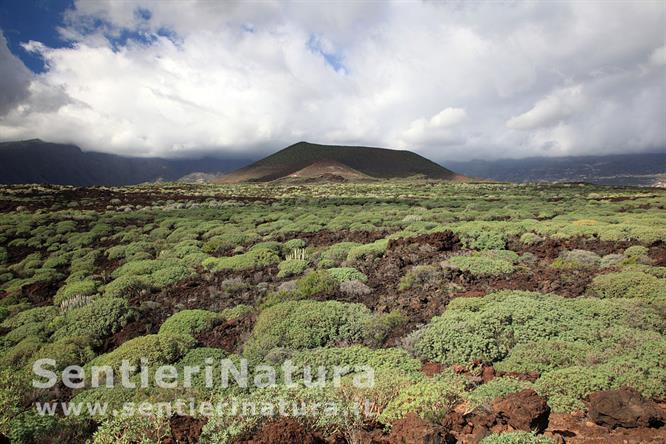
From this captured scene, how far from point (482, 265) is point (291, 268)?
597cm

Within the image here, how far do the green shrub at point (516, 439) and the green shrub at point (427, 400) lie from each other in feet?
2.41

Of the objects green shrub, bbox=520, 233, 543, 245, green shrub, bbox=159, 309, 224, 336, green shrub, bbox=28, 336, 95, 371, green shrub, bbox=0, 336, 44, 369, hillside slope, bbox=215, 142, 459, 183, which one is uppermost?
hillside slope, bbox=215, 142, 459, 183

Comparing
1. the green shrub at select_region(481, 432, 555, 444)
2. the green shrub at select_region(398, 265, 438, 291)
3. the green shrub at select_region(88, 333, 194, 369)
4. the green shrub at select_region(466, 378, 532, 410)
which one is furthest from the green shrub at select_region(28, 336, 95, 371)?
the green shrub at select_region(481, 432, 555, 444)

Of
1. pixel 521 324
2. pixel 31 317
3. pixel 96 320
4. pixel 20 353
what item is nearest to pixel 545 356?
pixel 521 324

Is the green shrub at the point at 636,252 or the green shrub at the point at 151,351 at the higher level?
the green shrub at the point at 636,252

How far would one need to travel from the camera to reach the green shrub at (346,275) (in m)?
10.6

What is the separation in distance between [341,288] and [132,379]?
5346mm

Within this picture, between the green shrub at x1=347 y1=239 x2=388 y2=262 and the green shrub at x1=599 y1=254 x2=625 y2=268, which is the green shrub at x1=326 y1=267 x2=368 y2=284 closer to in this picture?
the green shrub at x1=347 y1=239 x2=388 y2=262

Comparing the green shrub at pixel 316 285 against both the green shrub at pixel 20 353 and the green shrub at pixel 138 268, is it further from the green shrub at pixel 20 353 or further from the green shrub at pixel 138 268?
the green shrub at pixel 138 268

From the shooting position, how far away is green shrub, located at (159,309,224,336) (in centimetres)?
830

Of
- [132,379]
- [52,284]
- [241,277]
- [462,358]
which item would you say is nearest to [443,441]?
[462,358]

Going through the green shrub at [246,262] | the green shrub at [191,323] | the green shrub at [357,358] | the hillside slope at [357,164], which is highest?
the hillside slope at [357,164]

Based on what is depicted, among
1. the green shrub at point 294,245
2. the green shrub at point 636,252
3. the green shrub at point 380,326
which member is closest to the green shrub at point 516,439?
the green shrub at point 380,326

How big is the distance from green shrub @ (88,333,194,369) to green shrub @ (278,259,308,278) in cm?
469
